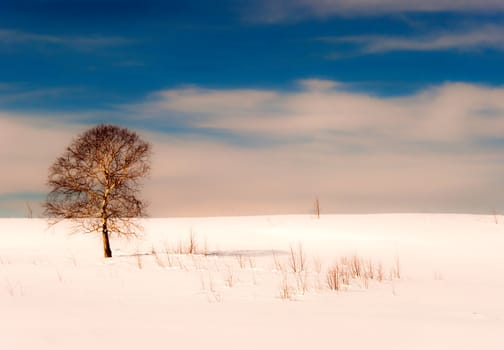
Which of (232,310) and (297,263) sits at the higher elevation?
(232,310)

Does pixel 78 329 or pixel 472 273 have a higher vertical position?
pixel 78 329

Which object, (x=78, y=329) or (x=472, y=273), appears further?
(x=472, y=273)

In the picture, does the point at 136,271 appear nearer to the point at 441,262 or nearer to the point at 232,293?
the point at 232,293

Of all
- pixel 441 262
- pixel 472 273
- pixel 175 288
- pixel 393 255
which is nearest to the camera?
pixel 175 288

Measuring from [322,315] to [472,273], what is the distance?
10.6m

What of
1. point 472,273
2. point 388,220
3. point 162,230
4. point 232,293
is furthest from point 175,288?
point 388,220

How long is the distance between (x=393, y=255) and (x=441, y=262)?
3.15 meters

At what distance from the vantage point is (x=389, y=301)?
7559 mm

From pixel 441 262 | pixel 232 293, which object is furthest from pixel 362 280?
pixel 441 262

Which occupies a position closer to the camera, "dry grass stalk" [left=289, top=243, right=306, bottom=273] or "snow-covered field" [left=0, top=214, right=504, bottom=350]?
"snow-covered field" [left=0, top=214, right=504, bottom=350]

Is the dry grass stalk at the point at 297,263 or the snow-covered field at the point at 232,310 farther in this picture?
the dry grass stalk at the point at 297,263

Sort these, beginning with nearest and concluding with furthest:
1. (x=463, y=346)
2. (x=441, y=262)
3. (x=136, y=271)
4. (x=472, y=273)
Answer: (x=463, y=346)
(x=136, y=271)
(x=472, y=273)
(x=441, y=262)

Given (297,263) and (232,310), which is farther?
(297,263)

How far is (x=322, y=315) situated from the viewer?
6.11m
